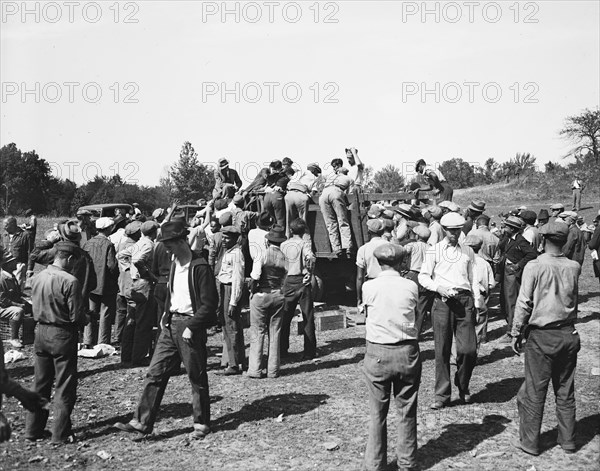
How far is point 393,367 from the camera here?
5.28 meters

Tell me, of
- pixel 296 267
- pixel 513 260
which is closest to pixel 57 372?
pixel 296 267

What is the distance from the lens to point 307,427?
662cm

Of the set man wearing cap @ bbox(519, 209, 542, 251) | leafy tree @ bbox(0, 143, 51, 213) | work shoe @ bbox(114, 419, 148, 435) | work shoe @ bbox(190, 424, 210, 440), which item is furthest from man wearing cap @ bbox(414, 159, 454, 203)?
leafy tree @ bbox(0, 143, 51, 213)

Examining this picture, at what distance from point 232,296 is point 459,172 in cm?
9950

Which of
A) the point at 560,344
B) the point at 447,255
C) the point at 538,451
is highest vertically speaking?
the point at 447,255

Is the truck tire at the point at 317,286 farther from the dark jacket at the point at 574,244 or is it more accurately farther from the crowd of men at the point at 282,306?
the dark jacket at the point at 574,244

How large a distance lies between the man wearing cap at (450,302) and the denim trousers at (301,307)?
2382mm

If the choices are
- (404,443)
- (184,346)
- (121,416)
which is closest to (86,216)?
(121,416)

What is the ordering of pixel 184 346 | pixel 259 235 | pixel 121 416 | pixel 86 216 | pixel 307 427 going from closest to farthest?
pixel 184 346 → pixel 307 427 → pixel 121 416 → pixel 259 235 → pixel 86 216

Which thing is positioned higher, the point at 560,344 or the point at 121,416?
the point at 560,344

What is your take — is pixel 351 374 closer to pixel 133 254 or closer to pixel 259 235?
pixel 259 235

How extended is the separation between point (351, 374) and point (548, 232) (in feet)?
12.0

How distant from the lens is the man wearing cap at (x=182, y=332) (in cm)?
618

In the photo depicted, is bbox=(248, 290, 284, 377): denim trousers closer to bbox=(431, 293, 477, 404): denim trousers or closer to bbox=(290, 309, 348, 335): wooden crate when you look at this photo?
bbox=(431, 293, 477, 404): denim trousers
